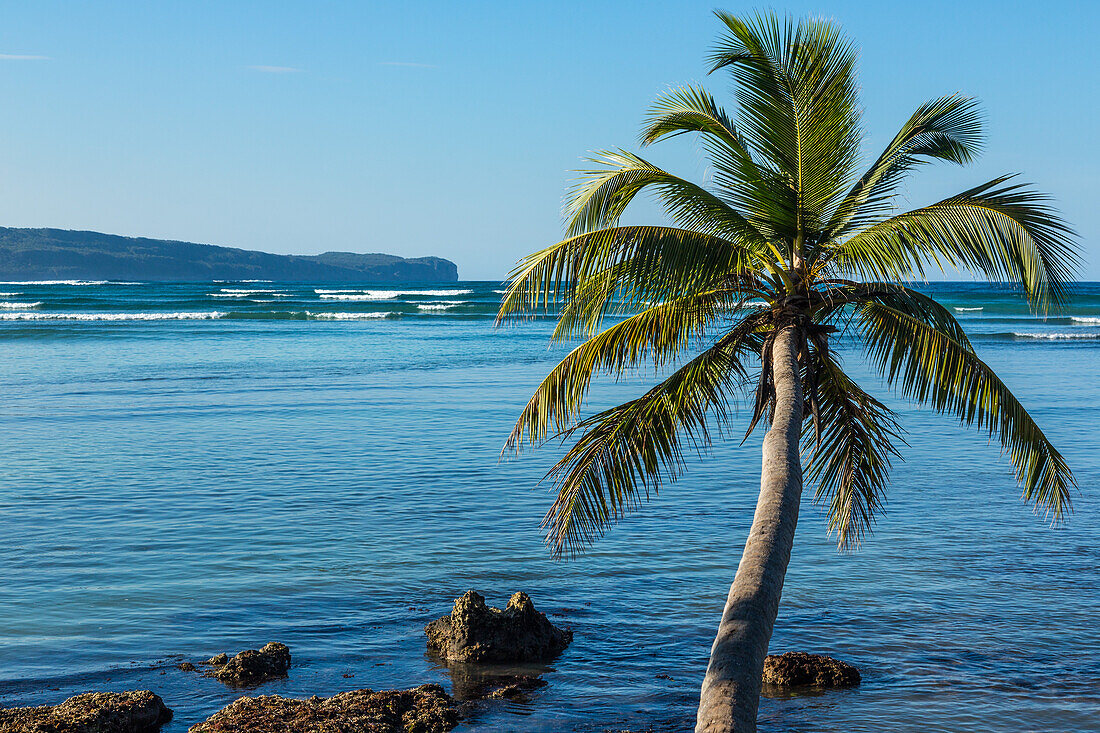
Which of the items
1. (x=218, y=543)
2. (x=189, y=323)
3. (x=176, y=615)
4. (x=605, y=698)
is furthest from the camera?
(x=189, y=323)

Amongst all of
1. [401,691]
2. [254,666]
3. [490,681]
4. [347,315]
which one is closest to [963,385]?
[490,681]

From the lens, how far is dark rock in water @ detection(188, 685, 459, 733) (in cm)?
651

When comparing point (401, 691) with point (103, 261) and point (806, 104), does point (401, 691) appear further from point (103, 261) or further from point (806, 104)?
point (103, 261)

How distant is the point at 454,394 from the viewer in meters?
26.2

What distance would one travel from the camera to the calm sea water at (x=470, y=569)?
7781 millimetres

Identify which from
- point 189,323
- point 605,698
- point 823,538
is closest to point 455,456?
point 823,538

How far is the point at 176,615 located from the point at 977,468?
43.7 feet

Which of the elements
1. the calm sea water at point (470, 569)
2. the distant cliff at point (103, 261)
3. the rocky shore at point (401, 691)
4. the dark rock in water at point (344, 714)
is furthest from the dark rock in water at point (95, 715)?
the distant cliff at point (103, 261)

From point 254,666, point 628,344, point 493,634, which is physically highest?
point 628,344

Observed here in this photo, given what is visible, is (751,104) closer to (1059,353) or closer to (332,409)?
(332,409)

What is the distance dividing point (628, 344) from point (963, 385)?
2.58 m

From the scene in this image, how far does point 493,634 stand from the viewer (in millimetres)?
8281

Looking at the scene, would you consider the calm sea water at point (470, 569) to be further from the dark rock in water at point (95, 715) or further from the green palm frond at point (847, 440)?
the green palm frond at point (847, 440)

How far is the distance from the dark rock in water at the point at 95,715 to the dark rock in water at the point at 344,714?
0.34m
